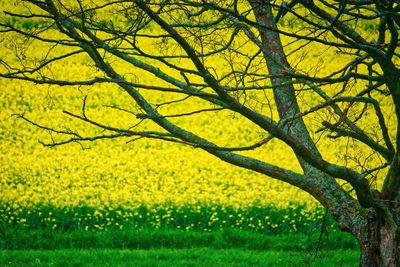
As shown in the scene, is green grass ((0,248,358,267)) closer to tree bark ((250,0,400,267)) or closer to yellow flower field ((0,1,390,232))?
yellow flower field ((0,1,390,232))

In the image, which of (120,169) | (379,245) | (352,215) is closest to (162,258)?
(352,215)

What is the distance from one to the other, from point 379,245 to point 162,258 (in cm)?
443

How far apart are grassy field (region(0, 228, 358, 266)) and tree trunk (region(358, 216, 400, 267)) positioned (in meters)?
3.61

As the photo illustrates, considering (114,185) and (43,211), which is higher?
(114,185)

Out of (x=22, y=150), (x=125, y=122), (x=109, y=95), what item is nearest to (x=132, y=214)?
(x=22, y=150)

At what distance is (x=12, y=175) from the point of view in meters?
14.4

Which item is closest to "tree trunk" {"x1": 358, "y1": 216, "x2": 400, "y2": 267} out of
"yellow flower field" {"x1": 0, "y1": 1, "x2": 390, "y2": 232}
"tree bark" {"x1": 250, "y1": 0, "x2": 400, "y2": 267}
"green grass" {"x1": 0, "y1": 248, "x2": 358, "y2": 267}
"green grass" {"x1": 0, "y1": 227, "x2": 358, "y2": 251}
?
"tree bark" {"x1": 250, "y1": 0, "x2": 400, "y2": 267}

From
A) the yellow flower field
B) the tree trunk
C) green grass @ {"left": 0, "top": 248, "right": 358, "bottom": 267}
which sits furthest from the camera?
the yellow flower field

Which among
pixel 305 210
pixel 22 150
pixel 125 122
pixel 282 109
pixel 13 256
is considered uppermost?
pixel 125 122

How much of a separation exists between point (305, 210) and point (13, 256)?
4.99 meters

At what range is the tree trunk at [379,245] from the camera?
5.48m

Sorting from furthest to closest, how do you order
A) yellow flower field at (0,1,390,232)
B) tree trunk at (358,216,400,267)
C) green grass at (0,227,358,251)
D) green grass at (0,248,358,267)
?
yellow flower field at (0,1,390,232) → green grass at (0,227,358,251) → green grass at (0,248,358,267) → tree trunk at (358,216,400,267)

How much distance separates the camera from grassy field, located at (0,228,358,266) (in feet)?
30.7

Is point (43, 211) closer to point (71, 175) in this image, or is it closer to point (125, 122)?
point (71, 175)
